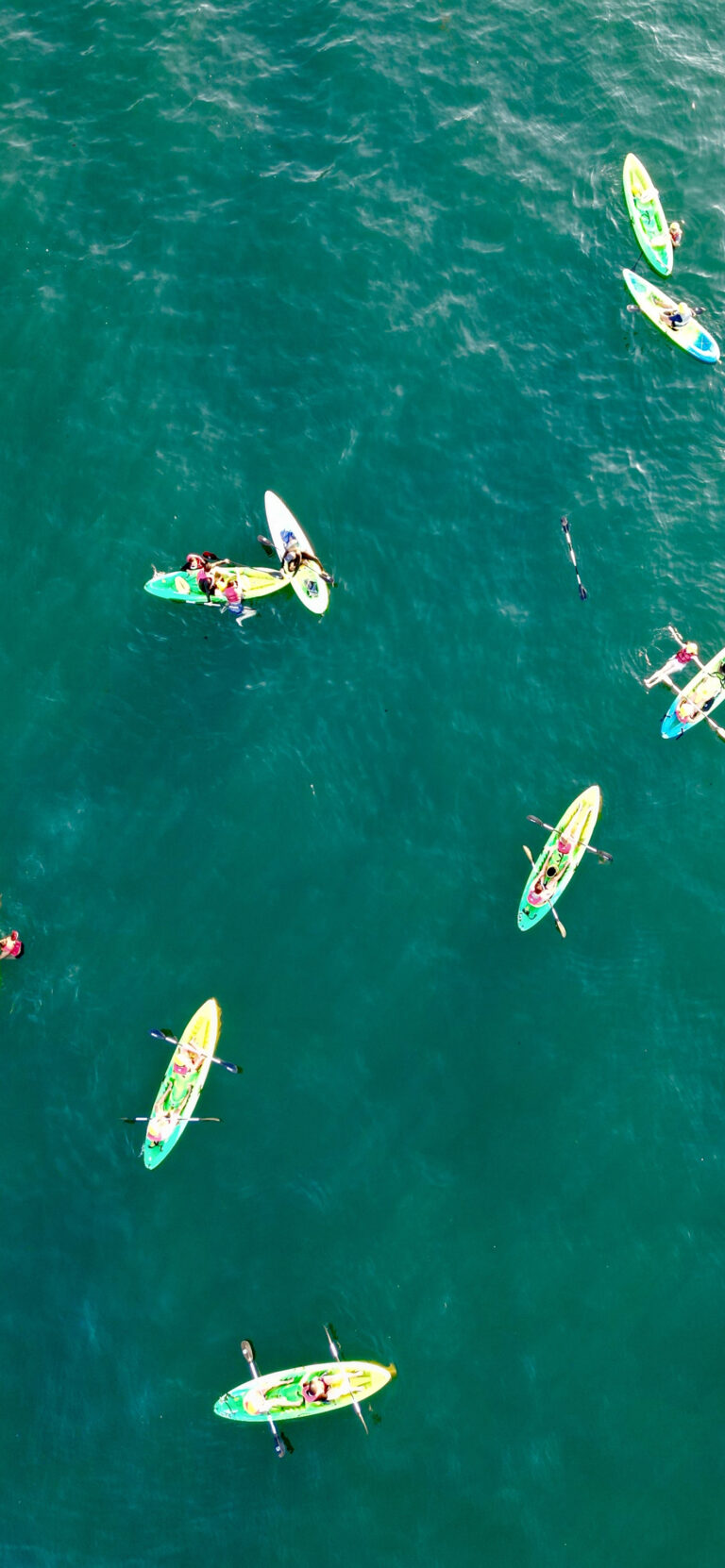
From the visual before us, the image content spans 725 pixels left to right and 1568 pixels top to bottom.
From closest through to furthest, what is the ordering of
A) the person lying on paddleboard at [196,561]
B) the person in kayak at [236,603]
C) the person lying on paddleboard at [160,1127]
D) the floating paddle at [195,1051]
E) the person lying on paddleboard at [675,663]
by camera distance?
1. the person lying on paddleboard at [160,1127]
2. the floating paddle at [195,1051]
3. the person lying on paddleboard at [196,561]
4. the person in kayak at [236,603]
5. the person lying on paddleboard at [675,663]

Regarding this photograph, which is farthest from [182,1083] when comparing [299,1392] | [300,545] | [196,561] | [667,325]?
[667,325]

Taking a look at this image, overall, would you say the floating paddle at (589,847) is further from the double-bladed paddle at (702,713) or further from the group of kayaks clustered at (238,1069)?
the group of kayaks clustered at (238,1069)

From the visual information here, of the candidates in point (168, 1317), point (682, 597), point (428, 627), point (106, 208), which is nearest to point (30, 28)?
point (106, 208)

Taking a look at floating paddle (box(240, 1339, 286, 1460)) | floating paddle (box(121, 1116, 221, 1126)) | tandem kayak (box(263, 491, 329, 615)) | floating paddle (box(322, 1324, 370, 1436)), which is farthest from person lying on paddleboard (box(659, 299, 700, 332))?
floating paddle (box(240, 1339, 286, 1460))

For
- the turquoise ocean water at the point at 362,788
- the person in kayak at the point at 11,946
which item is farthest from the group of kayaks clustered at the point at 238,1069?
the person in kayak at the point at 11,946

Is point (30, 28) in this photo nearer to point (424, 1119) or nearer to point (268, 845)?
point (268, 845)
